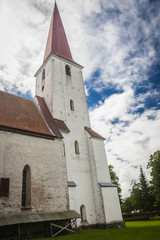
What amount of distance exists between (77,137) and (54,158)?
510 centimetres

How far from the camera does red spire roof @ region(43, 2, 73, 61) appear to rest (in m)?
22.8

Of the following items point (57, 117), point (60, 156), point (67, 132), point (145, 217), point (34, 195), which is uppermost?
point (57, 117)

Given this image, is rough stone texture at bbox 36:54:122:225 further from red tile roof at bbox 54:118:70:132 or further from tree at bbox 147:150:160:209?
tree at bbox 147:150:160:209

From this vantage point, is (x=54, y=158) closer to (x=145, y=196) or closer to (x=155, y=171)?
(x=155, y=171)

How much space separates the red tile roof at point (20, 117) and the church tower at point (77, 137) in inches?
63.1

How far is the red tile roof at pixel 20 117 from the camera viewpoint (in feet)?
40.6

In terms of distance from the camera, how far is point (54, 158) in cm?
1313

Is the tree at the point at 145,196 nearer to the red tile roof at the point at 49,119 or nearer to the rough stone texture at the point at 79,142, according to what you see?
the rough stone texture at the point at 79,142

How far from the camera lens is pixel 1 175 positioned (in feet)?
33.7

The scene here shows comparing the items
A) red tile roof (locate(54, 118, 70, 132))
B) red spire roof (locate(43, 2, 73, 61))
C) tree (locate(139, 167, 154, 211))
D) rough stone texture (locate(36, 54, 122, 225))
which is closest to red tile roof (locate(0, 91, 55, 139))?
red tile roof (locate(54, 118, 70, 132))

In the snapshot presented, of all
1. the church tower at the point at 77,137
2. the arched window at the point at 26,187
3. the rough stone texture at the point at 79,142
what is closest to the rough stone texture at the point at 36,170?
the arched window at the point at 26,187

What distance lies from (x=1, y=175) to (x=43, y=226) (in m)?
3.99

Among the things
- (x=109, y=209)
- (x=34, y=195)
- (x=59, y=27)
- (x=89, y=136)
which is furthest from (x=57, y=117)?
(x=59, y=27)

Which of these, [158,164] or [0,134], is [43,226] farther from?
[158,164]
